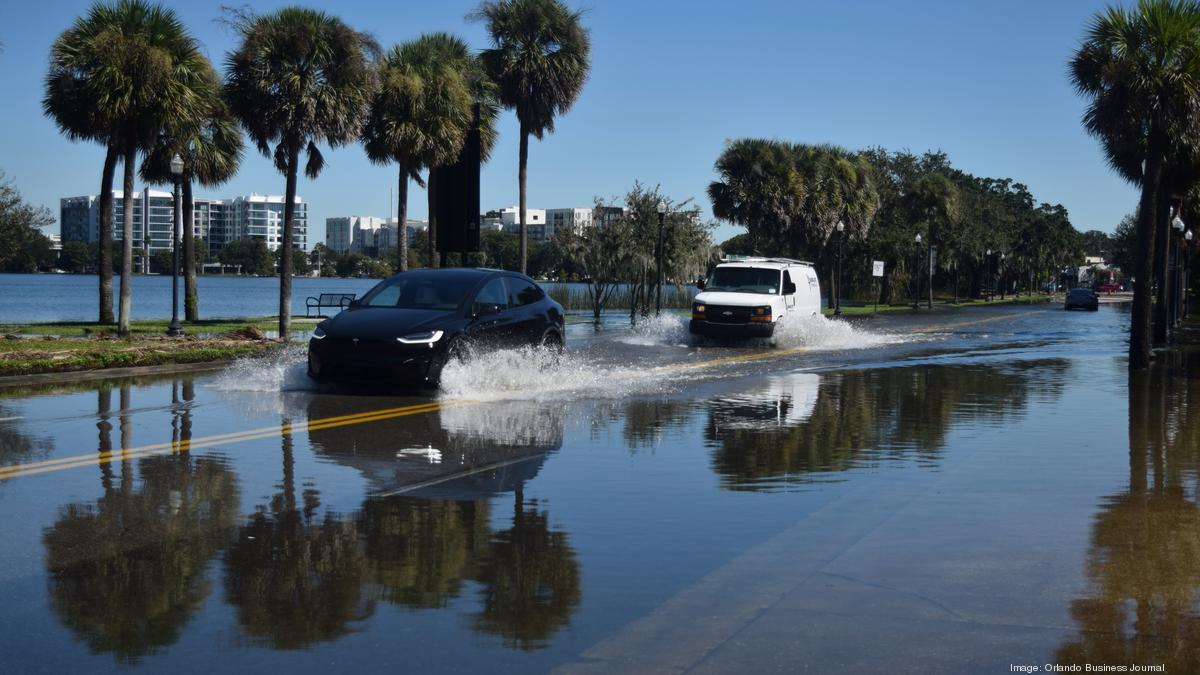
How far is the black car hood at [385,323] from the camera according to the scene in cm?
1526

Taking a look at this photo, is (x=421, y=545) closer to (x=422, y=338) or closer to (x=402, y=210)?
(x=422, y=338)

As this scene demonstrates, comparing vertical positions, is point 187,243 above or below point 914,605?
above

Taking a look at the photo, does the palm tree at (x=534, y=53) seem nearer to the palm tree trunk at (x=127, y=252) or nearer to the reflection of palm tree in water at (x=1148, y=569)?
the palm tree trunk at (x=127, y=252)

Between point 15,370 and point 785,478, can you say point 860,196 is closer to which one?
point 15,370

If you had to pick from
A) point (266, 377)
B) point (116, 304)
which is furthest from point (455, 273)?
point (116, 304)

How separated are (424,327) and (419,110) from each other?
2125 cm

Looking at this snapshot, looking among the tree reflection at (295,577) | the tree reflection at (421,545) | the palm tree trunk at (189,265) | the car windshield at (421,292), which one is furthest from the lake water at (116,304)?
the tree reflection at (295,577)

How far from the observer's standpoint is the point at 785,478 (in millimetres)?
9969

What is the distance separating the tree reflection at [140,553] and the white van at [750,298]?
19.3 m

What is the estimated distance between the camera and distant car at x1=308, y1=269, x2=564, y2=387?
15.2 metres

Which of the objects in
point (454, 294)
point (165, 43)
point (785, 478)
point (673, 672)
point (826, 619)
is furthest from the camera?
point (165, 43)

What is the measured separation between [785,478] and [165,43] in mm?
24186

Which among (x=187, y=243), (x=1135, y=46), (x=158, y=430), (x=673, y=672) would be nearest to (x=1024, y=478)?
(x=673, y=672)

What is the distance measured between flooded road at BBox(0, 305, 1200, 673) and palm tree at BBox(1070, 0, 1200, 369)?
769 centimetres
